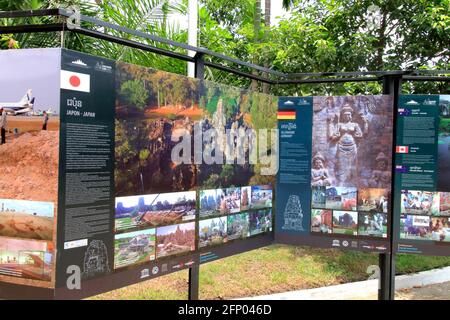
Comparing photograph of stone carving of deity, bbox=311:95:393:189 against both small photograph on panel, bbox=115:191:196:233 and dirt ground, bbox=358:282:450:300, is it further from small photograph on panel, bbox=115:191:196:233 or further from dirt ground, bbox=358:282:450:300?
dirt ground, bbox=358:282:450:300

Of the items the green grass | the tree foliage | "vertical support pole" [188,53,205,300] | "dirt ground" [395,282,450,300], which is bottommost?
"dirt ground" [395,282,450,300]

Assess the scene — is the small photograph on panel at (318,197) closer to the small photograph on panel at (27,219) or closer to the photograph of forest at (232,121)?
the photograph of forest at (232,121)

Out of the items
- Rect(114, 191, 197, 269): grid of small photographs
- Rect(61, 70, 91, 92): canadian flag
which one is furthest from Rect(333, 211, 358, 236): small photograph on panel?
Rect(61, 70, 91, 92): canadian flag

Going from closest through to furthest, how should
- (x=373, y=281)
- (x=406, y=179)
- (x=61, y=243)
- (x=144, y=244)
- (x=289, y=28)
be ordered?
(x=61, y=243) → (x=144, y=244) → (x=406, y=179) → (x=373, y=281) → (x=289, y=28)

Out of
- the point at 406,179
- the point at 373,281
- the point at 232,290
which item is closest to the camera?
the point at 406,179

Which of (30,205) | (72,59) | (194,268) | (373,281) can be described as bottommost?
(373,281)

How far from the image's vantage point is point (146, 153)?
4012mm

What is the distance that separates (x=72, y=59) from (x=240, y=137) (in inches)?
90.1

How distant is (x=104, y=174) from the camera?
3.56 metres

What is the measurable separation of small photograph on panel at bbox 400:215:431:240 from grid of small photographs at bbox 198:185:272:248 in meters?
1.44

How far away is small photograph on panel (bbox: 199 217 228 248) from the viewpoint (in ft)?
15.2

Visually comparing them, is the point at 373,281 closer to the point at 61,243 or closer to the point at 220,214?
the point at 220,214

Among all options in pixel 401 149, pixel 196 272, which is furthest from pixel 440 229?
pixel 196 272

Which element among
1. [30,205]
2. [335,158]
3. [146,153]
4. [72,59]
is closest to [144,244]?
[146,153]
